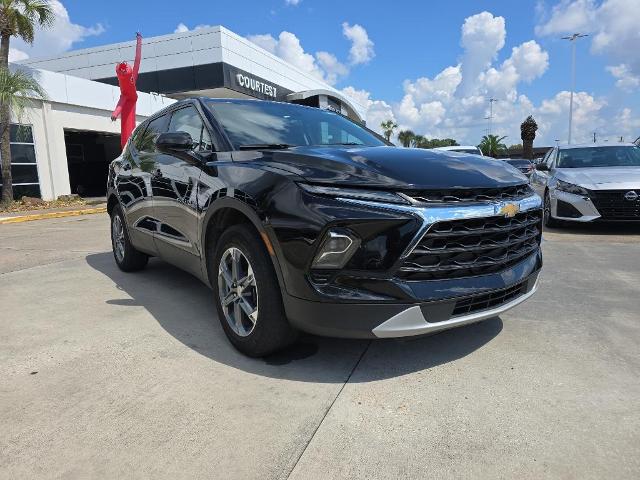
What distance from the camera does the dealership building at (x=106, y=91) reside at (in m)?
17.6

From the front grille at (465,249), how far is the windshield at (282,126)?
1397 mm

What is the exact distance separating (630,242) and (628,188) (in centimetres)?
80

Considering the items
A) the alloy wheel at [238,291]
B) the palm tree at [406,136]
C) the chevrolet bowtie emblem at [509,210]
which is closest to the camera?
the chevrolet bowtie emblem at [509,210]

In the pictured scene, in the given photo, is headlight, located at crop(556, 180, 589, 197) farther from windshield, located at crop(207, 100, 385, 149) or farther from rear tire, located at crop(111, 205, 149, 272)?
rear tire, located at crop(111, 205, 149, 272)

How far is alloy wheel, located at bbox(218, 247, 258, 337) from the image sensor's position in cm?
291

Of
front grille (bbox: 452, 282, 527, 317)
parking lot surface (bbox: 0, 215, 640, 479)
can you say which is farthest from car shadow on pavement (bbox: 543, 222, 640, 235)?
front grille (bbox: 452, 282, 527, 317)

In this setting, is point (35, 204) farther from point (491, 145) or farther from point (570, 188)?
point (491, 145)

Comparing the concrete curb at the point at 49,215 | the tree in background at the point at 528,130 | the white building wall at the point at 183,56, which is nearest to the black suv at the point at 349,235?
the concrete curb at the point at 49,215

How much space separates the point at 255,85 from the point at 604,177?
28.9m

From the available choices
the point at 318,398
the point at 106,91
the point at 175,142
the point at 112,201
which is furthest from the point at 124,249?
the point at 106,91

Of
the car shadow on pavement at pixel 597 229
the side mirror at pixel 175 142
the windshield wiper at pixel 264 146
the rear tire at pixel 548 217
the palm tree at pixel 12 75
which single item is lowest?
the car shadow on pavement at pixel 597 229

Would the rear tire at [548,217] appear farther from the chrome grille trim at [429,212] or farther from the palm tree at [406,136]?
the palm tree at [406,136]

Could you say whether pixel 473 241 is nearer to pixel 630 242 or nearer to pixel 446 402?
pixel 446 402

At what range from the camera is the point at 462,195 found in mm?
2602
